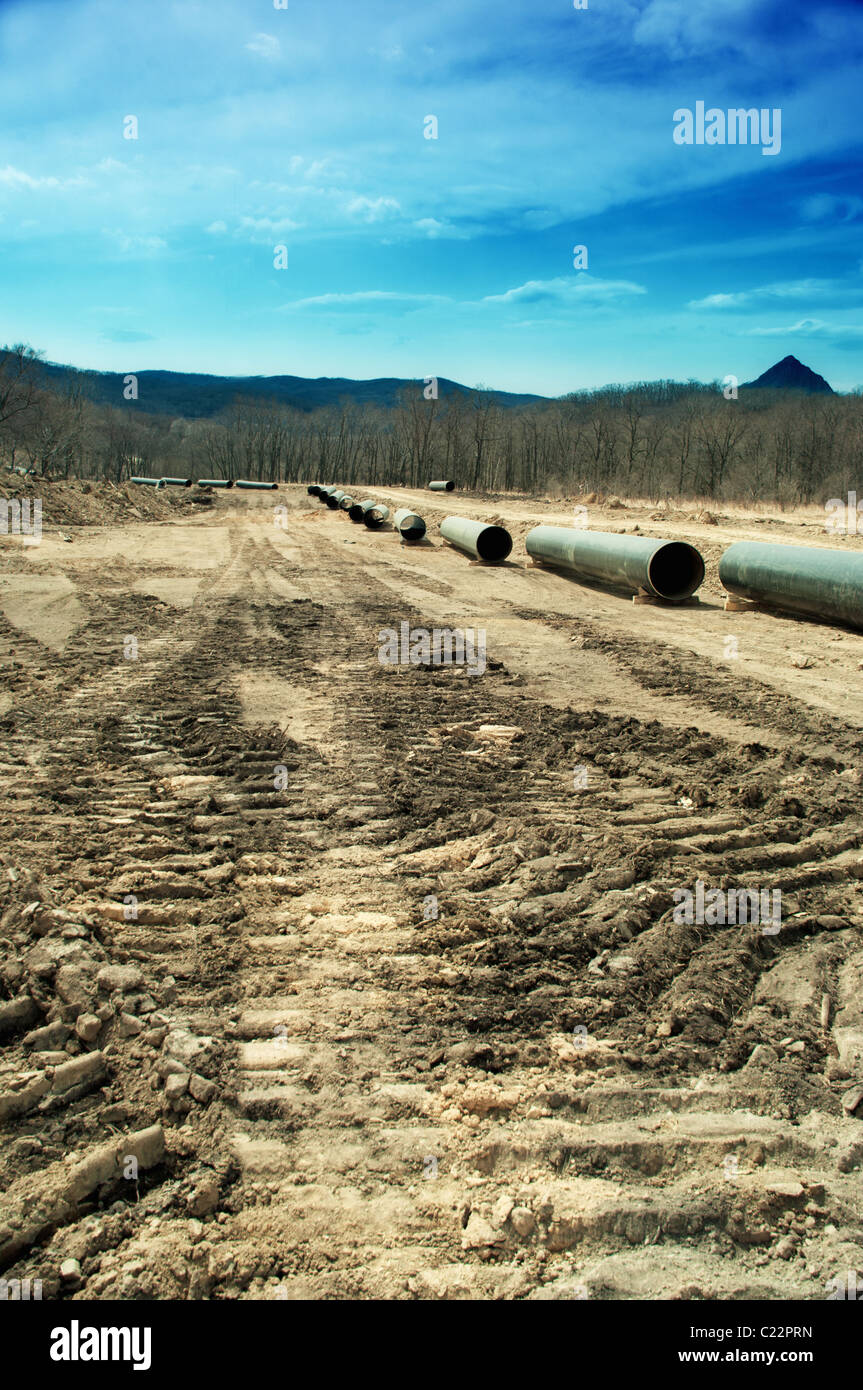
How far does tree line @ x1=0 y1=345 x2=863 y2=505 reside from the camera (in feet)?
189

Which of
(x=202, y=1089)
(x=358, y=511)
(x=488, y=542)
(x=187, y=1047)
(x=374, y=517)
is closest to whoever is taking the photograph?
(x=202, y=1089)

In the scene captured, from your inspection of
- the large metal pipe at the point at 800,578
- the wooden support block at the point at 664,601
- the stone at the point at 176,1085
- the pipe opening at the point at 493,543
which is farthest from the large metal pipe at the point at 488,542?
the stone at the point at 176,1085

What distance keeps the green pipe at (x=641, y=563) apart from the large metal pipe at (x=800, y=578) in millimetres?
782

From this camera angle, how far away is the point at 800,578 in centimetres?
1116

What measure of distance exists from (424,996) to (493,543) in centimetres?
1552

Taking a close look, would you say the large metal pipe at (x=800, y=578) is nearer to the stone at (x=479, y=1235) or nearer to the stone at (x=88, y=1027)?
the stone at (x=479, y=1235)

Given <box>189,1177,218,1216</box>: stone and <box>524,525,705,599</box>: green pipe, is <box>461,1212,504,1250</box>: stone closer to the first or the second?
<box>189,1177,218,1216</box>: stone

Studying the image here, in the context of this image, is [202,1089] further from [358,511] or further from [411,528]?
[358,511]

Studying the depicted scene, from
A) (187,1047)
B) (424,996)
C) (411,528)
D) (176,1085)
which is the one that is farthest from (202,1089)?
(411,528)

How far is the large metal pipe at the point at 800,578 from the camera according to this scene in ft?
34.4

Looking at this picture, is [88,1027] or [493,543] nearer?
[88,1027]

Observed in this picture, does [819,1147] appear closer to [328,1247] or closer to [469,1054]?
[469,1054]

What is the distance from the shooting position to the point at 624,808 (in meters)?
5.41
